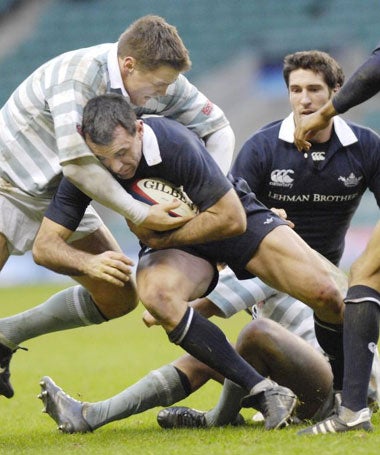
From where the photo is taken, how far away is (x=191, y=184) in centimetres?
474

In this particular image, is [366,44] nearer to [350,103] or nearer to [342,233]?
[342,233]

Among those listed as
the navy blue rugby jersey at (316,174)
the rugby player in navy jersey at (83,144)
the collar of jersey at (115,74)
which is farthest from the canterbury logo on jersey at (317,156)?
the collar of jersey at (115,74)

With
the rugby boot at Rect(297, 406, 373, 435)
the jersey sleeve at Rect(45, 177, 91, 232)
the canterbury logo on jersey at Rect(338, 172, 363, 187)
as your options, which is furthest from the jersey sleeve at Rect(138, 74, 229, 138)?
the rugby boot at Rect(297, 406, 373, 435)

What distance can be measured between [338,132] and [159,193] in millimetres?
1413

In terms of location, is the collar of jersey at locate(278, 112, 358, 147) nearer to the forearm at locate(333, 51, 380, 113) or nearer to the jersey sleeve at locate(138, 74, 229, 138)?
the jersey sleeve at locate(138, 74, 229, 138)

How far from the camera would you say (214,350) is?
15.2 feet

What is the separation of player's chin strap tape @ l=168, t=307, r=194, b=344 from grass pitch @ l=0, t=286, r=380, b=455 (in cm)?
43

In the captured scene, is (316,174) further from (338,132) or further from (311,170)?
(338,132)

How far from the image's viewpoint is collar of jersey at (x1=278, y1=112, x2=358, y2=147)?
227 inches

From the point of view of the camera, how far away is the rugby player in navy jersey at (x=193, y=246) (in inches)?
182

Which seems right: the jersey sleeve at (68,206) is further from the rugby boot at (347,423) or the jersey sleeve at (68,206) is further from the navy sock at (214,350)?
the rugby boot at (347,423)

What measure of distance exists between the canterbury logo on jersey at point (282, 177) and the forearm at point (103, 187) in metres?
1.24

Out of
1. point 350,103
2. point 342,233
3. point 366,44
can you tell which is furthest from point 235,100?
point 350,103

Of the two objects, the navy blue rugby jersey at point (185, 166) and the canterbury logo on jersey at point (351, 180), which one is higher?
the navy blue rugby jersey at point (185, 166)
